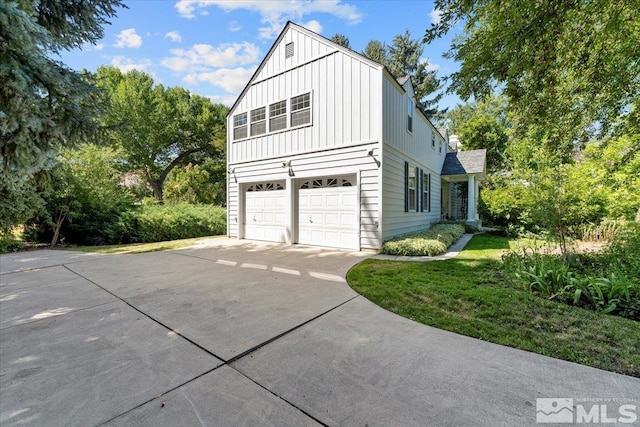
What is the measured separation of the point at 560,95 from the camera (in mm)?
4727

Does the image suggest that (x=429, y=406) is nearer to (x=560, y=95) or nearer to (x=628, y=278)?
(x=628, y=278)

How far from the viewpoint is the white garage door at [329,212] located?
8.25m

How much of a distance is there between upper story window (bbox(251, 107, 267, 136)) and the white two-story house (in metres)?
0.04

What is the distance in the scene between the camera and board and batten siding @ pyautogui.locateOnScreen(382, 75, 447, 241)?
7.95 meters

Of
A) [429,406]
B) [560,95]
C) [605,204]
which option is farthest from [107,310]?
[605,204]

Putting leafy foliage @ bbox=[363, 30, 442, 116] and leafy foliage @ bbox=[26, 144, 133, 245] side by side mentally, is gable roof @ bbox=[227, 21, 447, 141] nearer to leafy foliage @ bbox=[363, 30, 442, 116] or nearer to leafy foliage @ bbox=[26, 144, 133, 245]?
leafy foliage @ bbox=[26, 144, 133, 245]

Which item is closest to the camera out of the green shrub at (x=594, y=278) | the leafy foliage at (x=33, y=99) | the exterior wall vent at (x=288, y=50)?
the leafy foliage at (x=33, y=99)

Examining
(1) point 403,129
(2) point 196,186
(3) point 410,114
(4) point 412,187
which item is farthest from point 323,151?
(2) point 196,186

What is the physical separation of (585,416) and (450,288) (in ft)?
8.28

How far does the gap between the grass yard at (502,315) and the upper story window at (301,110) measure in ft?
18.7

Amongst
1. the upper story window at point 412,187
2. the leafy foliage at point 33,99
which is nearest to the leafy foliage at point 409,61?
the upper story window at point 412,187

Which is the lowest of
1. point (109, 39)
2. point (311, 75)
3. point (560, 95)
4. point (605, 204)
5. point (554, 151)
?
point (605, 204)

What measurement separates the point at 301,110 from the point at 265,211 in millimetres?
3855

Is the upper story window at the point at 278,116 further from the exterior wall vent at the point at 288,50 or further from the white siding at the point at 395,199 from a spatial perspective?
the white siding at the point at 395,199
